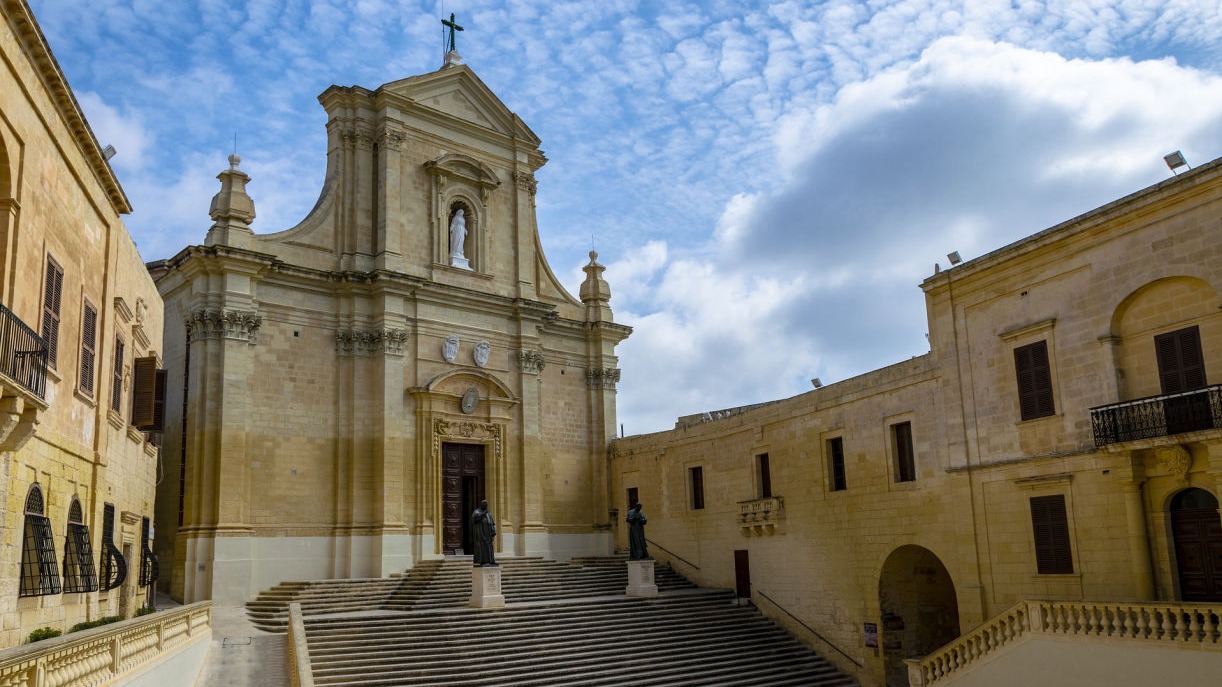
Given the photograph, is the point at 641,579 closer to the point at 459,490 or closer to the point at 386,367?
the point at 459,490

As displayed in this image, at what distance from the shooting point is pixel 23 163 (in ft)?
35.2

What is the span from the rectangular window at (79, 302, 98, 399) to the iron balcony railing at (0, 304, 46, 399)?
3189 millimetres

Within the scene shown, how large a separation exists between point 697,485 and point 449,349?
848cm

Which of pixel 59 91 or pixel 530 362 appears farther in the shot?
pixel 530 362

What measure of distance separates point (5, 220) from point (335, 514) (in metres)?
17.1

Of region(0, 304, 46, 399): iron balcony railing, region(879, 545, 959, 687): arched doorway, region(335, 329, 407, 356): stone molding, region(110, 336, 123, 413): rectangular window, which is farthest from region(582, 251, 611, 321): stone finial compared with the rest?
region(0, 304, 46, 399): iron balcony railing

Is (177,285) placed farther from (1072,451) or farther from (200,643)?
(1072,451)

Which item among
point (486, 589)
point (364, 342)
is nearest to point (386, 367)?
point (364, 342)

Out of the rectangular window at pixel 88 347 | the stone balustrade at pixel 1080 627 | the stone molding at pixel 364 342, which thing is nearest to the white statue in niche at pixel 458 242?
the stone molding at pixel 364 342

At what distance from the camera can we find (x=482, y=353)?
96.7 ft

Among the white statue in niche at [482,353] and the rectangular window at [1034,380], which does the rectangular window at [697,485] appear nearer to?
the white statue in niche at [482,353]

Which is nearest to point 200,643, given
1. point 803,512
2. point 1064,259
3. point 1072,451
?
point 803,512

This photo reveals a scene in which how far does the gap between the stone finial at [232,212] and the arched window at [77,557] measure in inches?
514

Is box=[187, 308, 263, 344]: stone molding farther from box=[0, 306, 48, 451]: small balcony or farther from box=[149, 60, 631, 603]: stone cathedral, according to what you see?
box=[0, 306, 48, 451]: small balcony
